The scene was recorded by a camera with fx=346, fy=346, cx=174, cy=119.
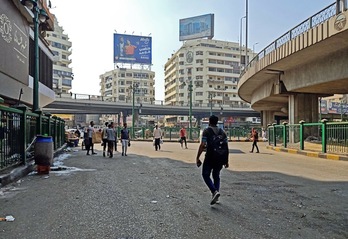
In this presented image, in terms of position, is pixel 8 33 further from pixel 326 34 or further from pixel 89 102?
pixel 89 102

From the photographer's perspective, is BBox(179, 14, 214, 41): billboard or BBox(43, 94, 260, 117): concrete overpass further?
BBox(179, 14, 214, 41): billboard

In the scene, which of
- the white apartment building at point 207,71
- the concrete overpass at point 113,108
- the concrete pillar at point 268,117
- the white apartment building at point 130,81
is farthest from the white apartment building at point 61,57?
the concrete pillar at point 268,117

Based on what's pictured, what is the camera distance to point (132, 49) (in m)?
88.8

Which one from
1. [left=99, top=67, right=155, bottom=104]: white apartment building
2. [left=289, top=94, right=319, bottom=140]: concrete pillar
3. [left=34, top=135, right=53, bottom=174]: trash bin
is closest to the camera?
[left=34, top=135, right=53, bottom=174]: trash bin

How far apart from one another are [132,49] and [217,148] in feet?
280

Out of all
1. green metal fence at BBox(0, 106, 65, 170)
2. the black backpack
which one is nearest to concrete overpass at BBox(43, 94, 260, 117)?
green metal fence at BBox(0, 106, 65, 170)

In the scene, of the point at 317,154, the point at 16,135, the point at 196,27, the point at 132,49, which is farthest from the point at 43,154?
the point at 196,27

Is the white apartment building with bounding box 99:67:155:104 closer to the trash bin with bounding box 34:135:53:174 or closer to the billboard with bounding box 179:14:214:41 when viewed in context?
the billboard with bounding box 179:14:214:41

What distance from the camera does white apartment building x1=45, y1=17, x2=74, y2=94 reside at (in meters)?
95.9

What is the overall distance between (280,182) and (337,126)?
8.87 meters

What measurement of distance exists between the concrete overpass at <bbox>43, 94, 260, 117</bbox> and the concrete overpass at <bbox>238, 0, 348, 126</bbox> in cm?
3738

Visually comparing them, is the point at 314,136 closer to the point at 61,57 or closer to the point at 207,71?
the point at 207,71

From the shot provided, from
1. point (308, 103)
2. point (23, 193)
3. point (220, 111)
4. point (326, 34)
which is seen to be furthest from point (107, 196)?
point (220, 111)

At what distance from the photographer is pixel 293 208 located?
19.8 ft
